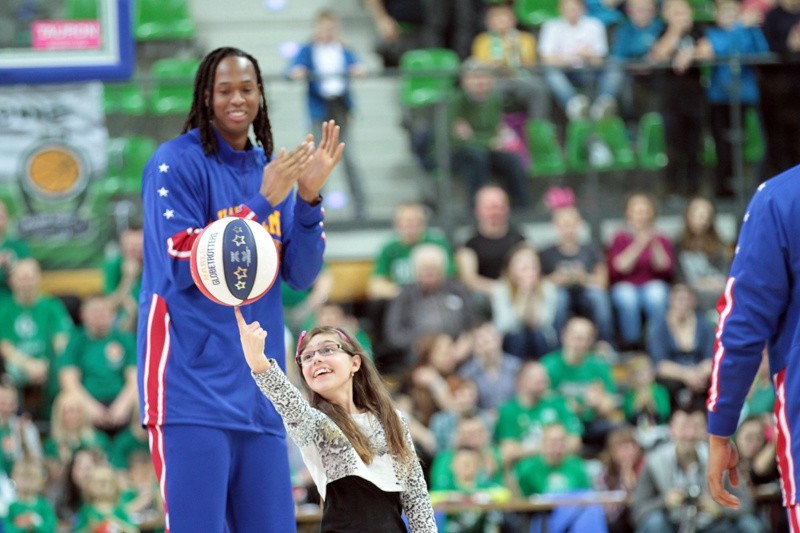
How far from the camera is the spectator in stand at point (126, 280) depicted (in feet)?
37.3

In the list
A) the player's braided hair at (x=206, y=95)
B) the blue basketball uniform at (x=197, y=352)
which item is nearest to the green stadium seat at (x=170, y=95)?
the player's braided hair at (x=206, y=95)

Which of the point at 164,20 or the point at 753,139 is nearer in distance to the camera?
the point at 753,139

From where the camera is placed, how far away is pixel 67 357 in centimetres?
1124

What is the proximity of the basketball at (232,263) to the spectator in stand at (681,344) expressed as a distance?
666 cm

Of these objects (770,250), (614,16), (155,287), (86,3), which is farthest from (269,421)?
(614,16)

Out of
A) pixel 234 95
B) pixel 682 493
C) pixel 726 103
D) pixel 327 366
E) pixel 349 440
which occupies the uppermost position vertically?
pixel 726 103

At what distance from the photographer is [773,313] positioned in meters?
4.58

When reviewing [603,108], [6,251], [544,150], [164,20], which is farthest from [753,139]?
[6,251]

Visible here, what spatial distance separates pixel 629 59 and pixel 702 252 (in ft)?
6.45

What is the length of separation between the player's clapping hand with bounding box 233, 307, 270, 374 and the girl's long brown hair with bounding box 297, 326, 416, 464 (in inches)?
18.6

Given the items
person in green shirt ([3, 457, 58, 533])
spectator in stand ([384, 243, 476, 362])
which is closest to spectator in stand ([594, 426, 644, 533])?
spectator in stand ([384, 243, 476, 362])

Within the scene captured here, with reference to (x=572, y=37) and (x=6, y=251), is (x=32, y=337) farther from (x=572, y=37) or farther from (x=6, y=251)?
(x=572, y=37)

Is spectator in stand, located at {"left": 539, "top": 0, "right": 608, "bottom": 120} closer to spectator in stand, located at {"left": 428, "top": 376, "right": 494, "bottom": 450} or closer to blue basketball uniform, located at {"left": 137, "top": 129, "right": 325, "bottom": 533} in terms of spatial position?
spectator in stand, located at {"left": 428, "top": 376, "right": 494, "bottom": 450}

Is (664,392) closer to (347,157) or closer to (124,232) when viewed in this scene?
(347,157)
